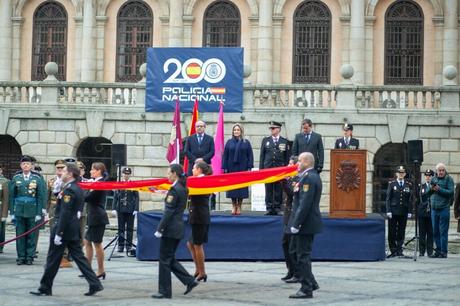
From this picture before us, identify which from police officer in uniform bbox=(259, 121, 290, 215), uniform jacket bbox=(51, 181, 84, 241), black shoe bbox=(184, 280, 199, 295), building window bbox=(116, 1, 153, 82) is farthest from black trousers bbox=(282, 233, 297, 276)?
building window bbox=(116, 1, 153, 82)

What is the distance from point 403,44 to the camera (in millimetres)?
44938

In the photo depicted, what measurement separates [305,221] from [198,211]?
2.79 metres

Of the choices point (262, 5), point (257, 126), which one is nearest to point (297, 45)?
point (262, 5)

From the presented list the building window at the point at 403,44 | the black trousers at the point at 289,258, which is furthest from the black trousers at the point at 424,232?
the building window at the point at 403,44

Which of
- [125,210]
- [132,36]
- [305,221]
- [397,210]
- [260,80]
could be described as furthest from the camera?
[132,36]

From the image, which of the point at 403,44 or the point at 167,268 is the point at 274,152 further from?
the point at 403,44

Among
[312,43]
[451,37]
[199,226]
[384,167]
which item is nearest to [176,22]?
[312,43]

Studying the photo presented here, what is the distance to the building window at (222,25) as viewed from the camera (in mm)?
45938

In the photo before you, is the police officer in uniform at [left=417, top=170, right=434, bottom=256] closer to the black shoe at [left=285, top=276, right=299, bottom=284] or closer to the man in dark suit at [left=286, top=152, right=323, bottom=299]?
the black shoe at [left=285, top=276, right=299, bottom=284]

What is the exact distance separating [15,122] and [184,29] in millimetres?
7312

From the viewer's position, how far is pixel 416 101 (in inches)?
1613

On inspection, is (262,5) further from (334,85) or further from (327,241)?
(327,241)

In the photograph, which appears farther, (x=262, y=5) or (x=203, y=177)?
(x=262, y=5)

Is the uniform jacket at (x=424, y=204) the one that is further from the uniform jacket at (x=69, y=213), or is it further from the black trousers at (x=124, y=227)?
the uniform jacket at (x=69, y=213)
